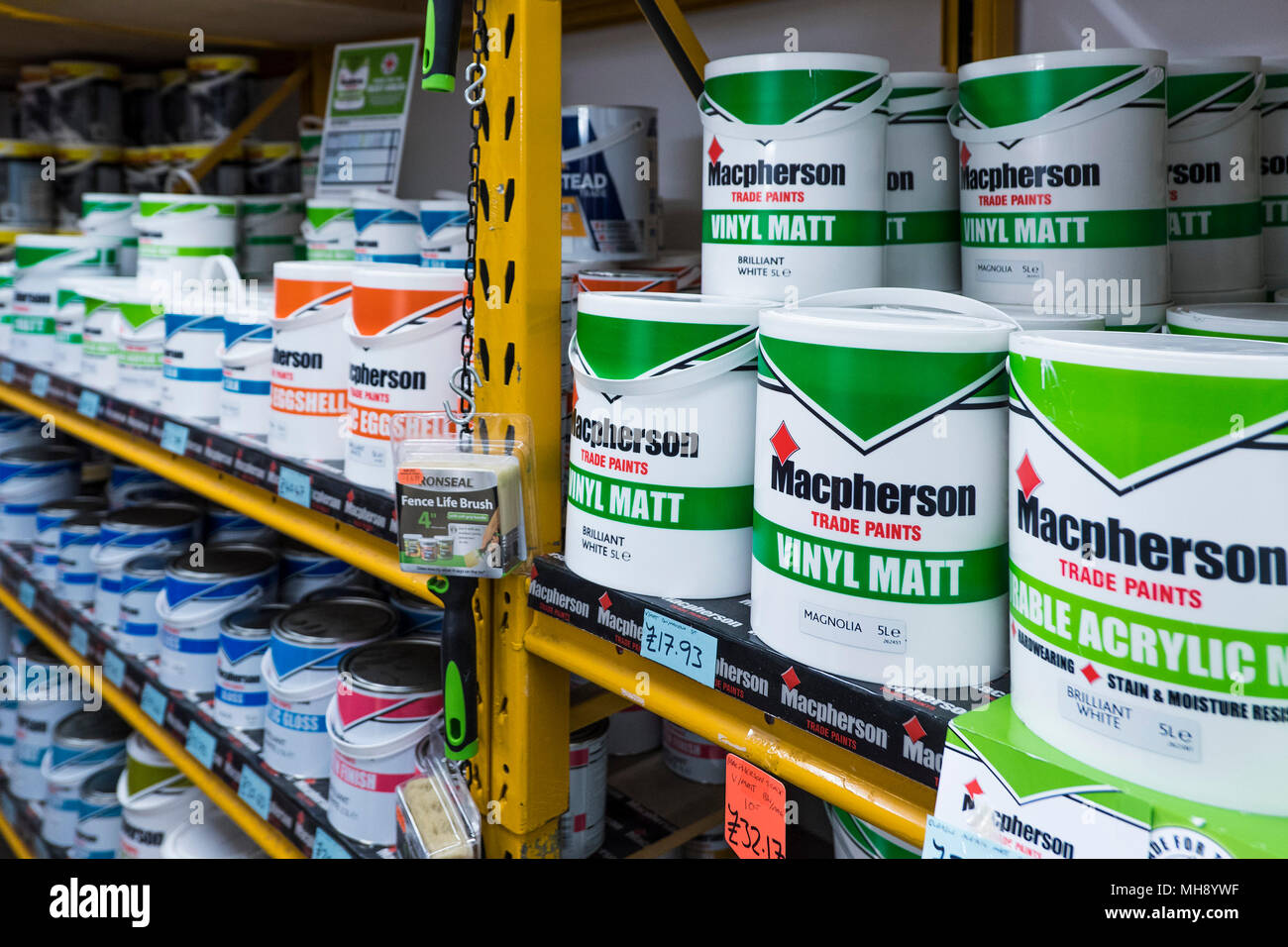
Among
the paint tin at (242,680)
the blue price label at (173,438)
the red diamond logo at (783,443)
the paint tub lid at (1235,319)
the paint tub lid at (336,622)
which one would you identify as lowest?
the paint tin at (242,680)

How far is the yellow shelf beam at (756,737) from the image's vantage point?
0.76m

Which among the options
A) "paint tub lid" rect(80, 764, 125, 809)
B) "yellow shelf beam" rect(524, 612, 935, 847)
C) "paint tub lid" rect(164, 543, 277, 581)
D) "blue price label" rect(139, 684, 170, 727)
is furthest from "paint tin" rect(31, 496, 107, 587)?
"yellow shelf beam" rect(524, 612, 935, 847)

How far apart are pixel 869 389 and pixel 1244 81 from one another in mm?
571

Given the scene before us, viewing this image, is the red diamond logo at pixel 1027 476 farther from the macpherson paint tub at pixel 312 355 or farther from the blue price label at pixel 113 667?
the blue price label at pixel 113 667

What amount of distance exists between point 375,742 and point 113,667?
95 centimetres

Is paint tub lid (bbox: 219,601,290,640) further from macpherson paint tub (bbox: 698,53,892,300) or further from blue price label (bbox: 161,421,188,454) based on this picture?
macpherson paint tub (bbox: 698,53,892,300)

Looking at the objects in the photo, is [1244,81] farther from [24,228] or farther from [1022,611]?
[24,228]

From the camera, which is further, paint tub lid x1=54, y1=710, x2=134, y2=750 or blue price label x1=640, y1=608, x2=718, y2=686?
paint tub lid x1=54, y1=710, x2=134, y2=750

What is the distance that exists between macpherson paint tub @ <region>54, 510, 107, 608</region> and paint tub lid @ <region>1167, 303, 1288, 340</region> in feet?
7.06

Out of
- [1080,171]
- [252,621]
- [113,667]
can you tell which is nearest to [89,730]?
[113,667]

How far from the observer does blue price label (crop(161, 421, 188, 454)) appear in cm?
167

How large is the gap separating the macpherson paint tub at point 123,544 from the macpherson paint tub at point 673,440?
4.84ft

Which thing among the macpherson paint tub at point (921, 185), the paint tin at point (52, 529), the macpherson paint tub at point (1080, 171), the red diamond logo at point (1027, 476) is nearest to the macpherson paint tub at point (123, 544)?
the paint tin at point (52, 529)

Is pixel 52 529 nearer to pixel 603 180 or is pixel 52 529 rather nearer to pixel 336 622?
pixel 336 622
